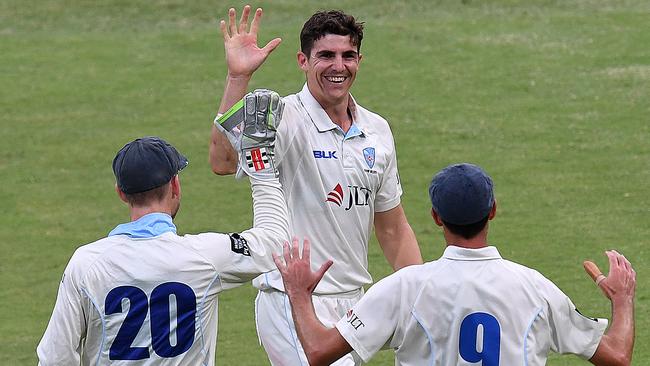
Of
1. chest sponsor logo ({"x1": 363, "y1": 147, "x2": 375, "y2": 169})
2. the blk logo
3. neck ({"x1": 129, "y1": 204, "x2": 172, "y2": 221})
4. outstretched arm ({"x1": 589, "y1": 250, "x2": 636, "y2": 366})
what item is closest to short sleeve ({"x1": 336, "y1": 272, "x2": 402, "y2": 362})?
outstretched arm ({"x1": 589, "y1": 250, "x2": 636, "y2": 366})

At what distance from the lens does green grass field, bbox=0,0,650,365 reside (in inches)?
521

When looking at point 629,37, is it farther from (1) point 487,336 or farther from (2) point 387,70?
(1) point 487,336

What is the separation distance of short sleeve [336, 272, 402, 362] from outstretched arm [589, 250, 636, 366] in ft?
2.63

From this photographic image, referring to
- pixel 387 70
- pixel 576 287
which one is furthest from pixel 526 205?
pixel 387 70

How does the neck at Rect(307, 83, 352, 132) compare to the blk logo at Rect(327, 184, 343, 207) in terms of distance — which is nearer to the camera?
the blk logo at Rect(327, 184, 343, 207)

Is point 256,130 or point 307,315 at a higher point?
point 256,130

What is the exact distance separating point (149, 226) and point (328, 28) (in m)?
2.22

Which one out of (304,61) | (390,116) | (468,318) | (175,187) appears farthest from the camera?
(390,116)

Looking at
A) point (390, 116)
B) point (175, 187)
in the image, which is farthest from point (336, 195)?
point (390, 116)

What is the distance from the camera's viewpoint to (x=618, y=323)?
17.3ft

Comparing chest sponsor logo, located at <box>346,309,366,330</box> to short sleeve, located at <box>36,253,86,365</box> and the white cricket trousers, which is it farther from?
the white cricket trousers

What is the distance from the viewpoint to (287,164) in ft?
23.5

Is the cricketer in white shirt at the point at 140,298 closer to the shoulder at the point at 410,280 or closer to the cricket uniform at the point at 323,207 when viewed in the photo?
the shoulder at the point at 410,280

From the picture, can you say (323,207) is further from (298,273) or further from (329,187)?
(298,273)
